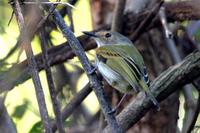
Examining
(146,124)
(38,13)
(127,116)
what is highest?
(38,13)

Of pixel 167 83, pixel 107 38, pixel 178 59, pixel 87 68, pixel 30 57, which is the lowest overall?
pixel 178 59

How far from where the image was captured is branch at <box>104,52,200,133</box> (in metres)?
3.11

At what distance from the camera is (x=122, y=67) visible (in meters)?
3.05

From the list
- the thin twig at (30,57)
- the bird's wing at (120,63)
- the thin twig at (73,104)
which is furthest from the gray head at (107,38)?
the thin twig at (30,57)

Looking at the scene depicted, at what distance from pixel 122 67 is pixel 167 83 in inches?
10.2

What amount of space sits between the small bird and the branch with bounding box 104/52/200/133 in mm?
125

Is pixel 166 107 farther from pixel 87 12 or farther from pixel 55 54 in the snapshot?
pixel 87 12

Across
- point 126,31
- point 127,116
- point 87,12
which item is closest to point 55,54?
point 126,31

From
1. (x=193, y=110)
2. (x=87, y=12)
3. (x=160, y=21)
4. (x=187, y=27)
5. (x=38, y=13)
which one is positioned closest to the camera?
(x=38, y=13)

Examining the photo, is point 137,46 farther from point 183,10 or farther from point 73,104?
point 73,104

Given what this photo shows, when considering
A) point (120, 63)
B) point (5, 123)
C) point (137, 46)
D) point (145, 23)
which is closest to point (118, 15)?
point (145, 23)

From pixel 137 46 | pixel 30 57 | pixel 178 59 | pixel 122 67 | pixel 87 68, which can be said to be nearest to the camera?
pixel 30 57

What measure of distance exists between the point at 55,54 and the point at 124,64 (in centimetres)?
70

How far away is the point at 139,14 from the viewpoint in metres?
3.87
